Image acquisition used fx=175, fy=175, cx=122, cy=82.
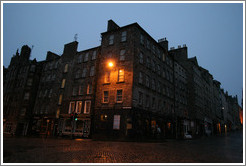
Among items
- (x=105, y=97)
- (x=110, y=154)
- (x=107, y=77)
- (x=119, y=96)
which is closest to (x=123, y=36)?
(x=107, y=77)

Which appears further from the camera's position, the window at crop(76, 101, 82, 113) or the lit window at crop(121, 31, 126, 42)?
the window at crop(76, 101, 82, 113)

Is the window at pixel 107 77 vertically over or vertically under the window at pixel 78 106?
over

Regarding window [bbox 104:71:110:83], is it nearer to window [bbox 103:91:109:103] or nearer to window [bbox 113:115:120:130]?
window [bbox 103:91:109:103]

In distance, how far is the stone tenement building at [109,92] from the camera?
23594 millimetres

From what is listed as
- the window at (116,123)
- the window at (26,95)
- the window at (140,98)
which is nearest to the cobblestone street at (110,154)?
the window at (116,123)

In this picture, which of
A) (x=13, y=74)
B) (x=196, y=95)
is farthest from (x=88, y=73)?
(x=196, y=95)

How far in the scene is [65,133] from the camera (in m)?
28.0

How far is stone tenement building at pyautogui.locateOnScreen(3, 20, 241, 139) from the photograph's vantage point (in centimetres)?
2359

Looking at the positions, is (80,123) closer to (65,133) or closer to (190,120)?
(65,133)

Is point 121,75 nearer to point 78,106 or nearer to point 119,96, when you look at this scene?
point 119,96

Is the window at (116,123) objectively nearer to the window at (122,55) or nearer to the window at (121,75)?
the window at (121,75)

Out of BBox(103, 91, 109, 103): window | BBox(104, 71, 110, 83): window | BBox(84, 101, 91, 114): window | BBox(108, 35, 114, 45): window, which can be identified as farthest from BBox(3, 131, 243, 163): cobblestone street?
BBox(108, 35, 114, 45): window

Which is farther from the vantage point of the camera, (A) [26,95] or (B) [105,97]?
(A) [26,95]

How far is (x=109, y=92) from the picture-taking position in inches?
974
